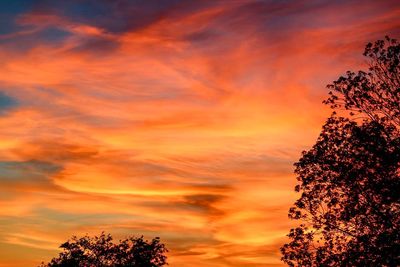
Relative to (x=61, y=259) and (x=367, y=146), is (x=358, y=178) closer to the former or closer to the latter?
→ (x=367, y=146)

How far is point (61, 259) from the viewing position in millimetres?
94500

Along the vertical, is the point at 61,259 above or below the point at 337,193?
above

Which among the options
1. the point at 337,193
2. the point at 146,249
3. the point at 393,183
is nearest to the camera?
the point at 393,183

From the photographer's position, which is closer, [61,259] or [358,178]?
[358,178]

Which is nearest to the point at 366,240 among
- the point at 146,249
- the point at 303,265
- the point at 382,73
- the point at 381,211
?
the point at 381,211

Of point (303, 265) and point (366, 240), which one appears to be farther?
point (303, 265)

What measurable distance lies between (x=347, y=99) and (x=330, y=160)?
4055mm

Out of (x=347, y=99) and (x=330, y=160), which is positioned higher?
(x=347, y=99)

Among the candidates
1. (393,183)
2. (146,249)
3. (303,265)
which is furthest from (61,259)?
(393,183)

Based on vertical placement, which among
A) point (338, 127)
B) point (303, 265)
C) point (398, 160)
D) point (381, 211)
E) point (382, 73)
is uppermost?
point (382, 73)

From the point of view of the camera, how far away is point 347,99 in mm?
36312

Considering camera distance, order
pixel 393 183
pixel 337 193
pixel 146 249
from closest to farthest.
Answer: pixel 393 183 → pixel 337 193 → pixel 146 249

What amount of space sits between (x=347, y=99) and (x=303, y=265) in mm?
11169

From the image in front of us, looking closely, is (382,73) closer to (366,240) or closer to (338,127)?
(338,127)
